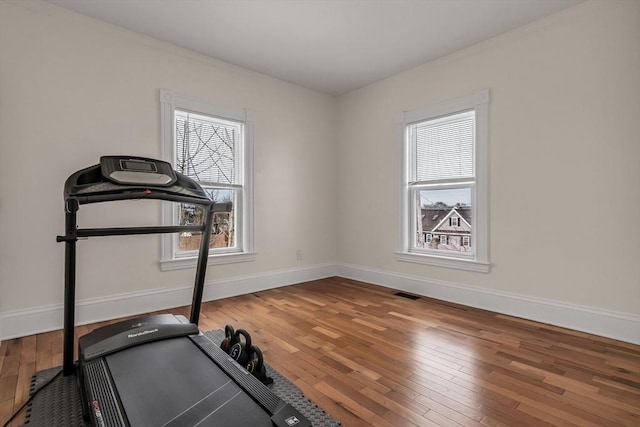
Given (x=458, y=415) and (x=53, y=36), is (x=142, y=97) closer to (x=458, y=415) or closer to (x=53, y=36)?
(x=53, y=36)

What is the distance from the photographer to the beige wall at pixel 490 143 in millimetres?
2633

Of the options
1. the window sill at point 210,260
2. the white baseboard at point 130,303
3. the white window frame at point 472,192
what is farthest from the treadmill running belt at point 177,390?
the white window frame at point 472,192

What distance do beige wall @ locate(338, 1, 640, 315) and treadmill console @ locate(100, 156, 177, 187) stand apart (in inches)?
118

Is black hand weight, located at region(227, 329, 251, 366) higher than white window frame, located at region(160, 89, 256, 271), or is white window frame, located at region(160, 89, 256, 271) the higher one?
white window frame, located at region(160, 89, 256, 271)

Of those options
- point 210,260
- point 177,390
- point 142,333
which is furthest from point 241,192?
point 177,390

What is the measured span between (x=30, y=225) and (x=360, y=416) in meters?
2.93

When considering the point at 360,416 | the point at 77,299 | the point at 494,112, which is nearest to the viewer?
the point at 360,416

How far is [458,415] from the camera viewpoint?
1.66m

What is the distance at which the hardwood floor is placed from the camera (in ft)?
5.56

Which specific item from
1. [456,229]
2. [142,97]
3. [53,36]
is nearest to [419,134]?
[456,229]

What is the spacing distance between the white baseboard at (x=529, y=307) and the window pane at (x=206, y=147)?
238 cm

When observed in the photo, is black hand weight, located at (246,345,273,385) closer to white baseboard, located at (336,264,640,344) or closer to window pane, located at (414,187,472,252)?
white baseboard, located at (336,264,640,344)

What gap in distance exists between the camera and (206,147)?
376 cm

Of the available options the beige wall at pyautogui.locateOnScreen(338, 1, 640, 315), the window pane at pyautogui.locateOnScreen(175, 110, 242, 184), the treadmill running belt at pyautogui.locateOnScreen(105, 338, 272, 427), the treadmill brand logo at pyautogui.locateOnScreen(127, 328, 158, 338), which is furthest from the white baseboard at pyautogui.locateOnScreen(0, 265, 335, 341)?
the beige wall at pyautogui.locateOnScreen(338, 1, 640, 315)
